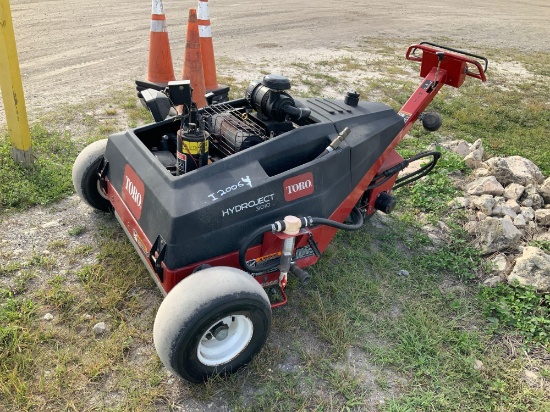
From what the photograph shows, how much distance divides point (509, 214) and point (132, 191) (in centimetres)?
307

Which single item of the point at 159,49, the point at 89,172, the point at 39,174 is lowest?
the point at 39,174

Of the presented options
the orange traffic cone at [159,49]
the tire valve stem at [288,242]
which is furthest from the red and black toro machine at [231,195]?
the orange traffic cone at [159,49]

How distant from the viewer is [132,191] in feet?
9.70

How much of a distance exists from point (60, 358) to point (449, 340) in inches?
89.7

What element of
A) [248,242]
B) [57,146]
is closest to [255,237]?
[248,242]

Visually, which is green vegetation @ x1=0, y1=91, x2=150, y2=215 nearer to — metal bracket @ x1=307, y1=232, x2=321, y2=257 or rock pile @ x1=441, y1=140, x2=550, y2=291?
metal bracket @ x1=307, y1=232, x2=321, y2=257

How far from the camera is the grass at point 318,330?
257cm

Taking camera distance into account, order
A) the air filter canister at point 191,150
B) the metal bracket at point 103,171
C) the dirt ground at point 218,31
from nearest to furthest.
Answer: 1. the air filter canister at point 191,150
2. the metal bracket at point 103,171
3. the dirt ground at point 218,31

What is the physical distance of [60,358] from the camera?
2.65m

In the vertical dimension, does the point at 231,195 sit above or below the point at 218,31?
below

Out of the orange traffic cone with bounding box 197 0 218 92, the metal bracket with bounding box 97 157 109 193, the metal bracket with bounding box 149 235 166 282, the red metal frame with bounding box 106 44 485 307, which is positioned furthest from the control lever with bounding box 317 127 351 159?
the orange traffic cone with bounding box 197 0 218 92

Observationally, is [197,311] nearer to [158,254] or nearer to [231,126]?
[158,254]

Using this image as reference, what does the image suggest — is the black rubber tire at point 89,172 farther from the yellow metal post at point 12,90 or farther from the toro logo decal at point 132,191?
the yellow metal post at point 12,90

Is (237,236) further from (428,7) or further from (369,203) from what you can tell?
(428,7)
